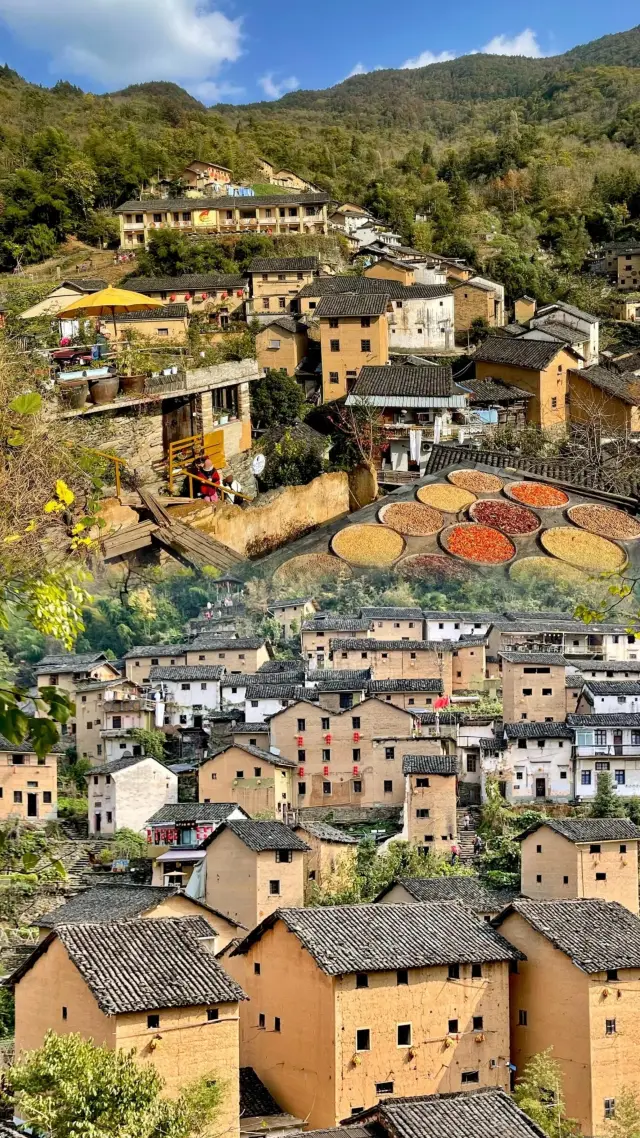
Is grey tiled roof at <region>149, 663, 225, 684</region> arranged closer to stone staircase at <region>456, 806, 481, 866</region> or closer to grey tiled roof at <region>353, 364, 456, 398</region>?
stone staircase at <region>456, 806, 481, 866</region>

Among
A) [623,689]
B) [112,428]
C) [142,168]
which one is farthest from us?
[142,168]

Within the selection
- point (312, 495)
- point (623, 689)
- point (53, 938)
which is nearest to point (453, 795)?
point (623, 689)

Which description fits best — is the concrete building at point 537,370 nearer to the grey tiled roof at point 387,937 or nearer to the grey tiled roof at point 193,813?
the grey tiled roof at point 193,813

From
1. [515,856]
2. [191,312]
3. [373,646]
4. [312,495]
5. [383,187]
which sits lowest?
[515,856]

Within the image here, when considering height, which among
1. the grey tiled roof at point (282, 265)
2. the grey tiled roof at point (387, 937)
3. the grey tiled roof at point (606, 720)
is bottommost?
the grey tiled roof at point (606, 720)

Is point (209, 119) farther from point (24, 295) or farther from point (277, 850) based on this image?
point (277, 850)

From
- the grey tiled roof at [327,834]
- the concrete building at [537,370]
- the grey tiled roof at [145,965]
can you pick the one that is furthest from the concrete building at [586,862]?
the concrete building at [537,370]

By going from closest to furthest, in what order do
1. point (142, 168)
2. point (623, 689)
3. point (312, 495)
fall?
point (312, 495) → point (623, 689) → point (142, 168)
